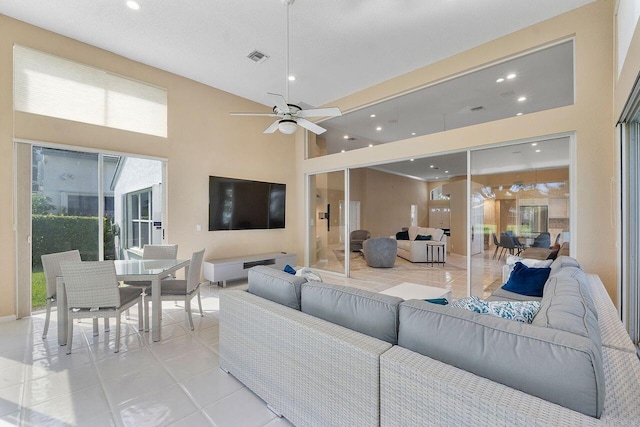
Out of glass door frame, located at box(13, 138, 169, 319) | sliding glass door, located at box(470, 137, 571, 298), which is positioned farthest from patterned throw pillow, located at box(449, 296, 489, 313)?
glass door frame, located at box(13, 138, 169, 319)

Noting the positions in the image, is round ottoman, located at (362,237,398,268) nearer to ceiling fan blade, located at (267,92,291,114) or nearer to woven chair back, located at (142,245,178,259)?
woven chair back, located at (142,245,178,259)

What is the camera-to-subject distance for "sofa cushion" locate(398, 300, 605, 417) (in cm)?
90

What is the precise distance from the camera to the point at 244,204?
19.1 ft

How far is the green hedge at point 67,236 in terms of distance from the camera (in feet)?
12.1

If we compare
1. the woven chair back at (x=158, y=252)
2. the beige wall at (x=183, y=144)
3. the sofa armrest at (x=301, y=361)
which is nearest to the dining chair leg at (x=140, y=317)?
the woven chair back at (x=158, y=252)

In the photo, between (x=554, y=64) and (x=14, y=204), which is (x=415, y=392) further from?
(x=14, y=204)

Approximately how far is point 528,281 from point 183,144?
214 inches

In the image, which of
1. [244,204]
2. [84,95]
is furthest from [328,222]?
[84,95]

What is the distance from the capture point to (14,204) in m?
3.49

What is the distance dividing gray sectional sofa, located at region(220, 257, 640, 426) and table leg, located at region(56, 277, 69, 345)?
2.13 m

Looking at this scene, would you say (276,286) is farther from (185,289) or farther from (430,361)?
(185,289)

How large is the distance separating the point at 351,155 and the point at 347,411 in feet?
16.2

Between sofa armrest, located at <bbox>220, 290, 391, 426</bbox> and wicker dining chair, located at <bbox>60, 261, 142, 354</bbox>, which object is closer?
sofa armrest, located at <bbox>220, 290, 391, 426</bbox>

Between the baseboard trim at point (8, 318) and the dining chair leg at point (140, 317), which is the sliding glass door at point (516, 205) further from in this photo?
the baseboard trim at point (8, 318)
